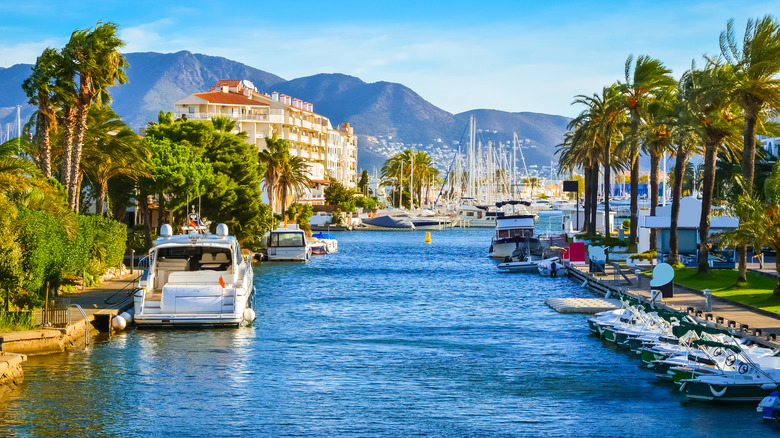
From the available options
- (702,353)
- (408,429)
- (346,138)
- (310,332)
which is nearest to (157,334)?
(310,332)

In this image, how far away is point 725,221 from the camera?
185 feet

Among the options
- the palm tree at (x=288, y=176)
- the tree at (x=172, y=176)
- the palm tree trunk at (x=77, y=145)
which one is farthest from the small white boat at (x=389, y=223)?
the palm tree trunk at (x=77, y=145)

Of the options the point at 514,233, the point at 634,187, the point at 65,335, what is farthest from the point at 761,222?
the point at 514,233

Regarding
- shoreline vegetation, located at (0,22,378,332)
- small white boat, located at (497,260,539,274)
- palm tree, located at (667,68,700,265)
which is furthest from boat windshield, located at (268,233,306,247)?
palm tree, located at (667,68,700,265)

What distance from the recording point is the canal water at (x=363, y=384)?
812 inches

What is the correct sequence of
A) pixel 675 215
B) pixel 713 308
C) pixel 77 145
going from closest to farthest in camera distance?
pixel 713 308 < pixel 77 145 < pixel 675 215

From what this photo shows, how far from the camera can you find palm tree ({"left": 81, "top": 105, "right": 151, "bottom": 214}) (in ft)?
165

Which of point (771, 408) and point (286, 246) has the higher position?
point (286, 246)

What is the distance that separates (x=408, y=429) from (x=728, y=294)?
874 inches

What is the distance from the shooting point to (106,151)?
51.0m

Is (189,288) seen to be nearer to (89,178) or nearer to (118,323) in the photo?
(118,323)

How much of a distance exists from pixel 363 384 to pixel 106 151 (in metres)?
31.0

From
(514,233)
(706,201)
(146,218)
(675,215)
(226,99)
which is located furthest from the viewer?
(226,99)

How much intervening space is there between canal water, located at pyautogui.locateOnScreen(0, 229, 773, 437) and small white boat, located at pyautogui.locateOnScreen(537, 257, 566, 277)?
21.7 meters
